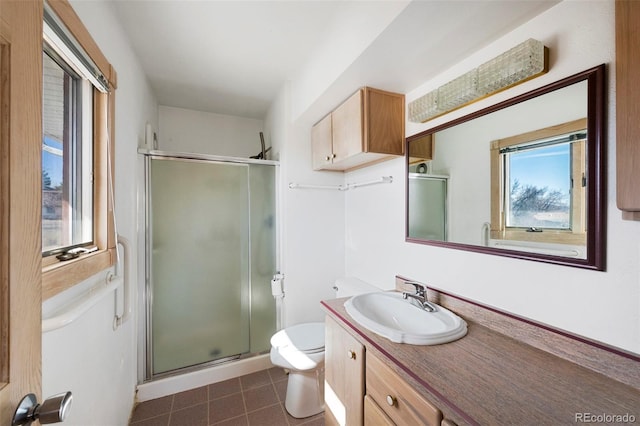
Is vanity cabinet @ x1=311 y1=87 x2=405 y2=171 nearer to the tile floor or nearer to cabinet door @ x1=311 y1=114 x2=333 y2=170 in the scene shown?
cabinet door @ x1=311 y1=114 x2=333 y2=170

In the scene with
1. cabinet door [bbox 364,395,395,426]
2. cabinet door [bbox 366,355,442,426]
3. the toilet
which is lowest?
the toilet

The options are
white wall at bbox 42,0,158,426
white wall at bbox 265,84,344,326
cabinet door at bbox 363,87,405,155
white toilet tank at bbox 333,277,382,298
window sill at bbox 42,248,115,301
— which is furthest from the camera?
white wall at bbox 265,84,344,326

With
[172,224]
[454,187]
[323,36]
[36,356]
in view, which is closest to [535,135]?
[454,187]

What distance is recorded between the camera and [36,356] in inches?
20.4

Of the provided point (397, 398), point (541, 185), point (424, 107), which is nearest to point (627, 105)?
point (541, 185)

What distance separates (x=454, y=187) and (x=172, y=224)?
202cm

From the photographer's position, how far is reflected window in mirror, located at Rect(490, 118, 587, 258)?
34.4 inches

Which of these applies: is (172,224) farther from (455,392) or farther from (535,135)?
(535,135)

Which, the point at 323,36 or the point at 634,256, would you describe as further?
the point at 323,36

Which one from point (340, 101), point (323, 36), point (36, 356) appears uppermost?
point (323, 36)

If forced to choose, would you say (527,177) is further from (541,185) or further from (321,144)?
(321,144)

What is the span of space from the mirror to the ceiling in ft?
1.09

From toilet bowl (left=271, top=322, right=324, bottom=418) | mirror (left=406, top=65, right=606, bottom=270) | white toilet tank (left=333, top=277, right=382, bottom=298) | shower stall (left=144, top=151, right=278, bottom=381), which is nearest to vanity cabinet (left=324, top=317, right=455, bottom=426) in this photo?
toilet bowl (left=271, top=322, right=324, bottom=418)

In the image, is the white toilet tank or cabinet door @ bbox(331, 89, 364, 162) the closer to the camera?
cabinet door @ bbox(331, 89, 364, 162)
